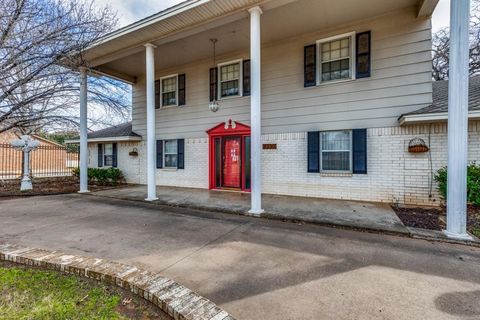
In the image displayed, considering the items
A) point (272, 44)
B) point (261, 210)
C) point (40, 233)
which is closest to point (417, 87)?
point (272, 44)

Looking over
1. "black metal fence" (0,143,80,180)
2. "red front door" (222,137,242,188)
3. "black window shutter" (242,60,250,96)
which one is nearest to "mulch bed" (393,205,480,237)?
"red front door" (222,137,242,188)

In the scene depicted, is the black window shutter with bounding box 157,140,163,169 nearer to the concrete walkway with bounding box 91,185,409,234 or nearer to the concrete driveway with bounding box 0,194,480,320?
the concrete walkway with bounding box 91,185,409,234

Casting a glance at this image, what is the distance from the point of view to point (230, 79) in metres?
8.98

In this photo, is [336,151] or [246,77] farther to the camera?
[246,77]

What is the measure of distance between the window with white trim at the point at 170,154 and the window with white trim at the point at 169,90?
5.44 ft

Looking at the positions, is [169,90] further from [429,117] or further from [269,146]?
[429,117]

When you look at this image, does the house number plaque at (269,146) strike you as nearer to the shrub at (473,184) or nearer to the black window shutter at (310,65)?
the black window shutter at (310,65)

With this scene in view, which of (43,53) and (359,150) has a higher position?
(43,53)

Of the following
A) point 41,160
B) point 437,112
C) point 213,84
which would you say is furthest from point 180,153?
point 41,160

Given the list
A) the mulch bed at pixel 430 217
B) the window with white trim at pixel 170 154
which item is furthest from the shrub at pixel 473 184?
the window with white trim at pixel 170 154

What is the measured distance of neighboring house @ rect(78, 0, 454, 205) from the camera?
6207 millimetres

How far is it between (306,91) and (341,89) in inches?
40.5

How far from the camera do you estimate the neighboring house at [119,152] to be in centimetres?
1105

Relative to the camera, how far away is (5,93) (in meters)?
5.88
